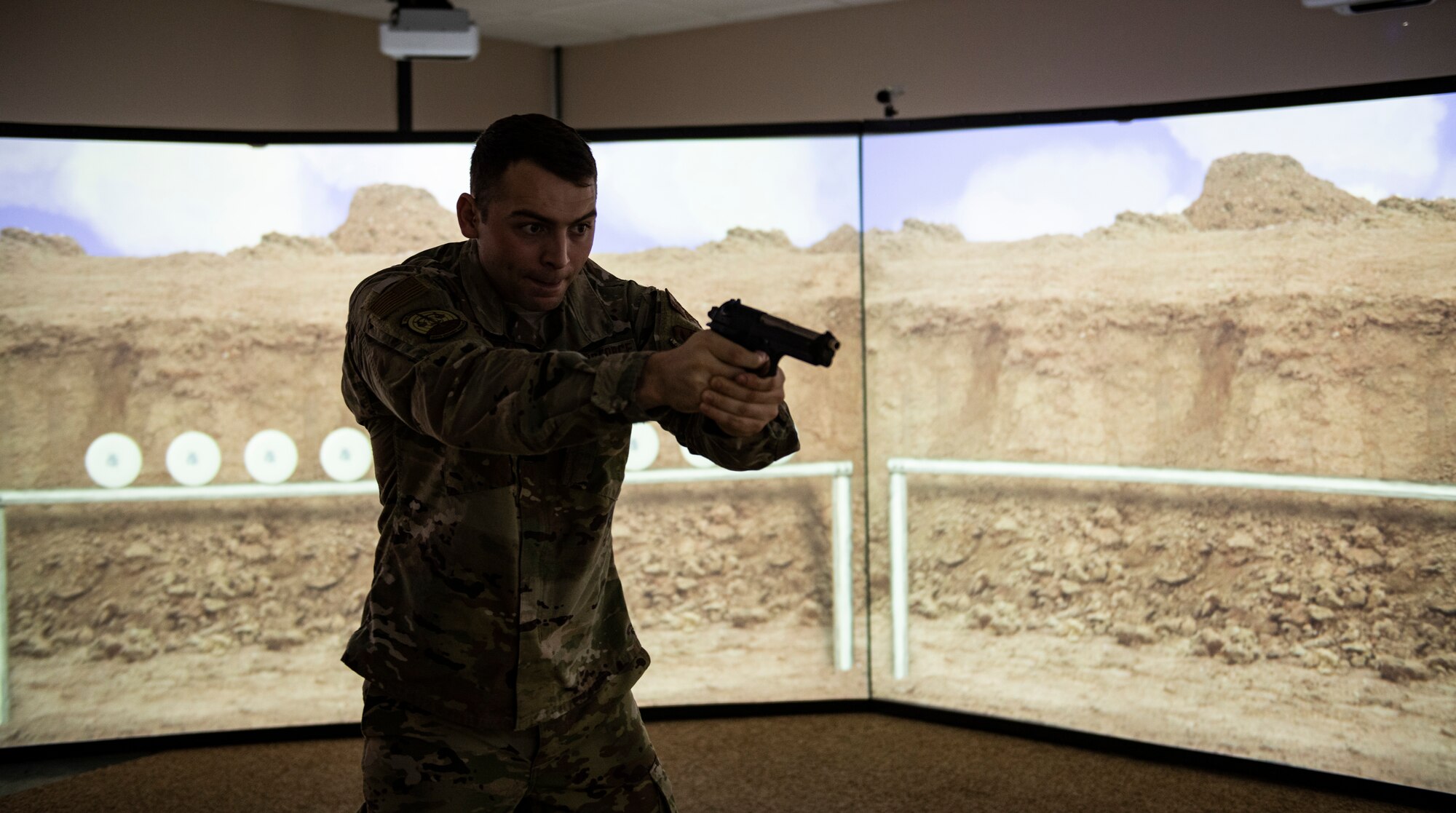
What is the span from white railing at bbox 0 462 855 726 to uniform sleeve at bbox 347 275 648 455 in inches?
83.4

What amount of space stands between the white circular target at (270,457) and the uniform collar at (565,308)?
2.14 metres

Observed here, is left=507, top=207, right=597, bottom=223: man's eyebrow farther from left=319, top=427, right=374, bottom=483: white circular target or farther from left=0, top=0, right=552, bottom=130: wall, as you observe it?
left=0, top=0, right=552, bottom=130: wall

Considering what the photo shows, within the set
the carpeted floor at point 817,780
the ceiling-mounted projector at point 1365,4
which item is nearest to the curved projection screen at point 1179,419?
the carpeted floor at point 817,780

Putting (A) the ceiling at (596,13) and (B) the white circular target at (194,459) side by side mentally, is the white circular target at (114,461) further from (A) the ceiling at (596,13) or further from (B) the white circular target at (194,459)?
(A) the ceiling at (596,13)

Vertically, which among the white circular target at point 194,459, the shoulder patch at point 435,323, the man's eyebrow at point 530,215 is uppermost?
the man's eyebrow at point 530,215

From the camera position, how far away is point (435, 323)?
116cm

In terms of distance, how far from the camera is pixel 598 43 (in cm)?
627

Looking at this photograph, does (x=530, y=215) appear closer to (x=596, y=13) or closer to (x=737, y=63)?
(x=596, y=13)

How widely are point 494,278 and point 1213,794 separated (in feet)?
7.80

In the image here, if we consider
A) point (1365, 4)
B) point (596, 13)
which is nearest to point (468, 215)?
point (1365, 4)

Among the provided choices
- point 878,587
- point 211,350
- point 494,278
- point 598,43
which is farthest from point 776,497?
point 598,43

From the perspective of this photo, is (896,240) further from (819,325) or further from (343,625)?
(343,625)

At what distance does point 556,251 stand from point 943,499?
2.28 metres

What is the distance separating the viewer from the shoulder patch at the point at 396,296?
3.92ft
